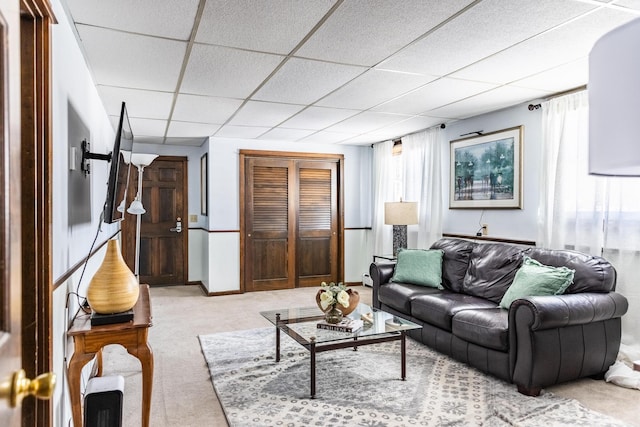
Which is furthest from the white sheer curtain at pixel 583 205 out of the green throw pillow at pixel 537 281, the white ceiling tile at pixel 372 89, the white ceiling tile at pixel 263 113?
the white ceiling tile at pixel 263 113

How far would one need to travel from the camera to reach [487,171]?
4453mm

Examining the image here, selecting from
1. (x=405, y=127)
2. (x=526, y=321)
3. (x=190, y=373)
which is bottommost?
(x=190, y=373)

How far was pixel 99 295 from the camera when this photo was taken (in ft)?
6.74

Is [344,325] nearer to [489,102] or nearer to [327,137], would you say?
[489,102]

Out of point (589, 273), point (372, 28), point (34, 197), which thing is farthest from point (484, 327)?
point (34, 197)

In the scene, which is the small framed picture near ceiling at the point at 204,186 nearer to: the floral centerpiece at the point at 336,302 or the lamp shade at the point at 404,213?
the lamp shade at the point at 404,213

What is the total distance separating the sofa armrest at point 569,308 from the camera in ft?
8.71

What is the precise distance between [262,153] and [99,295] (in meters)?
4.32

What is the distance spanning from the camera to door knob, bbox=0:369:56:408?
77 cm

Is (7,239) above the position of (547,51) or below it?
below

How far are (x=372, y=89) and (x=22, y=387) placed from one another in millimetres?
3237

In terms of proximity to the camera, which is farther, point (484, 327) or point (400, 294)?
point (400, 294)

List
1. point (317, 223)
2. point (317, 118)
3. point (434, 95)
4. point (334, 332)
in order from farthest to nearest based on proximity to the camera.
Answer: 1. point (317, 223)
2. point (317, 118)
3. point (434, 95)
4. point (334, 332)

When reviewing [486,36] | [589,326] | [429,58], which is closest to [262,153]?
[429,58]
